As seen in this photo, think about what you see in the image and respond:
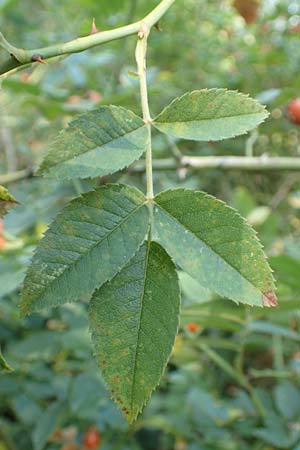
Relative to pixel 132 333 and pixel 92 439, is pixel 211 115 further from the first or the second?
pixel 92 439

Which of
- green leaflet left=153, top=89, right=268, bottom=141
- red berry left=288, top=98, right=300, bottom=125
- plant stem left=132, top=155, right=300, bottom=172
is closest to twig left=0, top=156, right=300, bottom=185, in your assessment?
plant stem left=132, top=155, right=300, bottom=172

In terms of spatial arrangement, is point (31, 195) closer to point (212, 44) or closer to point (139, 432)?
point (139, 432)

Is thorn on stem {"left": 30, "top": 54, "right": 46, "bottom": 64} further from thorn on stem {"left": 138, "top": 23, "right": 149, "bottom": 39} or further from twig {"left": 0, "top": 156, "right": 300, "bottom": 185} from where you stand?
twig {"left": 0, "top": 156, "right": 300, "bottom": 185}

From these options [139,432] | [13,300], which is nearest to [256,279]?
[13,300]

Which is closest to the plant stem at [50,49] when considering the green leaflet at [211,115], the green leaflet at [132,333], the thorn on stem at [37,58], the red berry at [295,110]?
the thorn on stem at [37,58]

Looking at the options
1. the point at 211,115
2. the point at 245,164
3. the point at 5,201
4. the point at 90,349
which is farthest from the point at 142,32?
the point at 90,349
